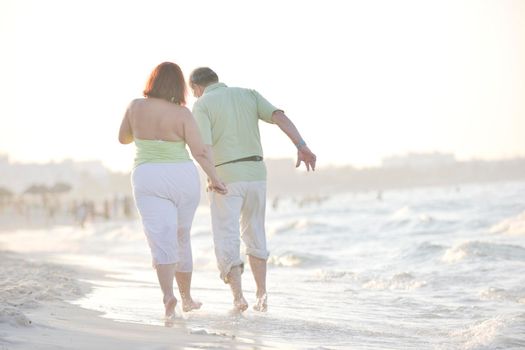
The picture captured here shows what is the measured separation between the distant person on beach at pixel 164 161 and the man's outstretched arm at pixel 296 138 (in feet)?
2.59

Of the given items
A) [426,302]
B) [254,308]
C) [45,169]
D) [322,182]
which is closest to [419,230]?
[426,302]

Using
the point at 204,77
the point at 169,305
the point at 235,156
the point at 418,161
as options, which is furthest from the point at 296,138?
the point at 418,161

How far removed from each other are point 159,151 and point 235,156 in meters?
0.80

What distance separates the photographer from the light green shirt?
17.3ft

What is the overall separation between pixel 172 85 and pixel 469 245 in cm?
646

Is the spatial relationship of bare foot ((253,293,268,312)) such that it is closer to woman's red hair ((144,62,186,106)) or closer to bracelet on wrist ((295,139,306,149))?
bracelet on wrist ((295,139,306,149))

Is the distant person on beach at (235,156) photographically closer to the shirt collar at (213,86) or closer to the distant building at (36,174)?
the shirt collar at (213,86)

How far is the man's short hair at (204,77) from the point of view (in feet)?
17.9

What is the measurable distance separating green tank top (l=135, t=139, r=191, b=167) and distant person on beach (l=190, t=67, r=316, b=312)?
597mm

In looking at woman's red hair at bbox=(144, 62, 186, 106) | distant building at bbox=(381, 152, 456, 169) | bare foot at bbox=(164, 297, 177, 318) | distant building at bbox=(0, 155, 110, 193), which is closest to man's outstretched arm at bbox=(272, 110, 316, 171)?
woman's red hair at bbox=(144, 62, 186, 106)

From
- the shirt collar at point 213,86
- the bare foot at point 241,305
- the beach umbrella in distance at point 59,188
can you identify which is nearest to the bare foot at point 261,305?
the bare foot at point 241,305

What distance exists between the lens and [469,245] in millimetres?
10109

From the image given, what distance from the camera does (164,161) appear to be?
4.59m

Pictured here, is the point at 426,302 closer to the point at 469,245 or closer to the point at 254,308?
the point at 254,308
